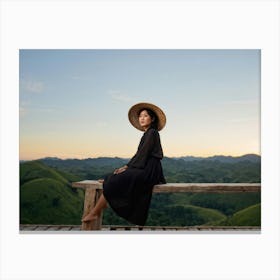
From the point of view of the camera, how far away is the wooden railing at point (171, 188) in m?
5.95

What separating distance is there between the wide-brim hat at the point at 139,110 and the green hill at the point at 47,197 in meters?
1.11

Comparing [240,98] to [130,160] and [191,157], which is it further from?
[130,160]

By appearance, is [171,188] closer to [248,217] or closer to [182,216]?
[182,216]

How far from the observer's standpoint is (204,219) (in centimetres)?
617

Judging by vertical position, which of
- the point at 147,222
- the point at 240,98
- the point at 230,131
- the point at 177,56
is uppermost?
the point at 177,56

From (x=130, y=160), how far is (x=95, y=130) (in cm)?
61

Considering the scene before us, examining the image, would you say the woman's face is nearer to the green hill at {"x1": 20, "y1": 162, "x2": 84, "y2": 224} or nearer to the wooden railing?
the wooden railing

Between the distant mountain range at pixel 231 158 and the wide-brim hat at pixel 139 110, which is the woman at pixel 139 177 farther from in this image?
the distant mountain range at pixel 231 158

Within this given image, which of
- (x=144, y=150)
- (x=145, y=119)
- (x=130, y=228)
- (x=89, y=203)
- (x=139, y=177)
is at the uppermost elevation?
(x=145, y=119)

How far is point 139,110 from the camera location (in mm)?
6082

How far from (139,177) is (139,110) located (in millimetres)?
877

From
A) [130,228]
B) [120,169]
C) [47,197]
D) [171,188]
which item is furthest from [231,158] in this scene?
[47,197]
